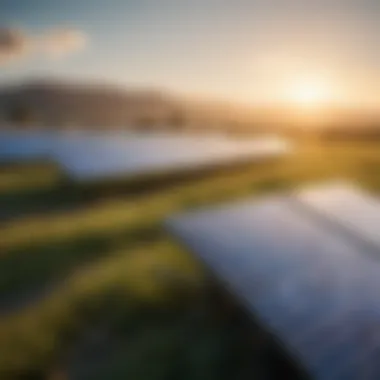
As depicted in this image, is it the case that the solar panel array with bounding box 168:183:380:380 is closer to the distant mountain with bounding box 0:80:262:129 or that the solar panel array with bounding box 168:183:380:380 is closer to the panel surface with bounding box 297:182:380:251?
the panel surface with bounding box 297:182:380:251

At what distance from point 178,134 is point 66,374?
1557mm

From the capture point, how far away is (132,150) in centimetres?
305

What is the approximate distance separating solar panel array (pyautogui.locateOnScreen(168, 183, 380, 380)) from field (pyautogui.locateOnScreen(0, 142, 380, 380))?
0.29m

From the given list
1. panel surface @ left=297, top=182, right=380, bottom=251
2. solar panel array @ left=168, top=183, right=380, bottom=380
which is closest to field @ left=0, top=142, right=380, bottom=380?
panel surface @ left=297, top=182, right=380, bottom=251

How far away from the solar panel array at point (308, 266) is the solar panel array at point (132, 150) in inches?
14.7

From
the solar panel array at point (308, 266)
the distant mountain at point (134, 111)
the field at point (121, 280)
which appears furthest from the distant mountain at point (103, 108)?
the solar panel array at point (308, 266)

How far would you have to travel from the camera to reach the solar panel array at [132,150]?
2920 mm

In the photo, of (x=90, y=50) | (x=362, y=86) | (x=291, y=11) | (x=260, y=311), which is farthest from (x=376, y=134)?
(x=90, y=50)

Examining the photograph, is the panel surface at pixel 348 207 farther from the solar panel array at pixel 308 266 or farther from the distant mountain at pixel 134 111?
the distant mountain at pixel 134 111

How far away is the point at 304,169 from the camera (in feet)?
9.89

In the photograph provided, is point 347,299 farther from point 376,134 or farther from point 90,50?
point 90,50

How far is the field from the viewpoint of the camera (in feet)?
7.63

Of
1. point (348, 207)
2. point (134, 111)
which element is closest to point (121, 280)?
point (134, 111)

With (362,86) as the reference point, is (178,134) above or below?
Result: above
